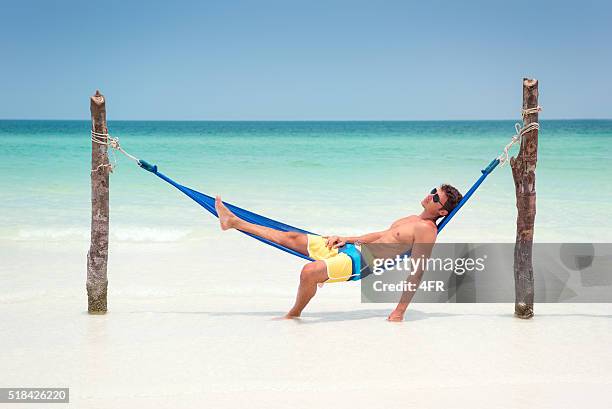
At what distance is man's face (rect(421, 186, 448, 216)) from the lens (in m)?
4.47

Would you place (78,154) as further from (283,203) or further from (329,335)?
(329,335)

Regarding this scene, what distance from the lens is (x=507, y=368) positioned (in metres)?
3.70

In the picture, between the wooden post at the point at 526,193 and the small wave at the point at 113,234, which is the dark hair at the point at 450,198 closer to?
the wooden post at the point at 526,193

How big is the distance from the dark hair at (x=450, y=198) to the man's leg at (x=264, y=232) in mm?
828

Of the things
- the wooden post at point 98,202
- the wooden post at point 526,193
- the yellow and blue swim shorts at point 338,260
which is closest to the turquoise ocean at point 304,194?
the wooden post at point 98,202

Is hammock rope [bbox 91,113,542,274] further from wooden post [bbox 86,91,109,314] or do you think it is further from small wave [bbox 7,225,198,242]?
small wave [bbox 7,225,198,242]

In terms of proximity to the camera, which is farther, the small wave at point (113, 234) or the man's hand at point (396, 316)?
the small wave at point (113, 234)

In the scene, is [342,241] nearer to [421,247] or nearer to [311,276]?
[311,276]

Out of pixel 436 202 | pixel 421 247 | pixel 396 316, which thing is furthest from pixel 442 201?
pixel 396 316

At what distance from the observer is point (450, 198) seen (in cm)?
447

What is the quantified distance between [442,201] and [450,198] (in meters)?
0.05

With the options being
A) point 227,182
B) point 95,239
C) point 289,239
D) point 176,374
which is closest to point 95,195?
point 95,239

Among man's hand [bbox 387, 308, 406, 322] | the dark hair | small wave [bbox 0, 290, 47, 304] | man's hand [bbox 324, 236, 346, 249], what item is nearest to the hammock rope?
the dark hair

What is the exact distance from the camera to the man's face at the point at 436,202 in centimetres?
447
